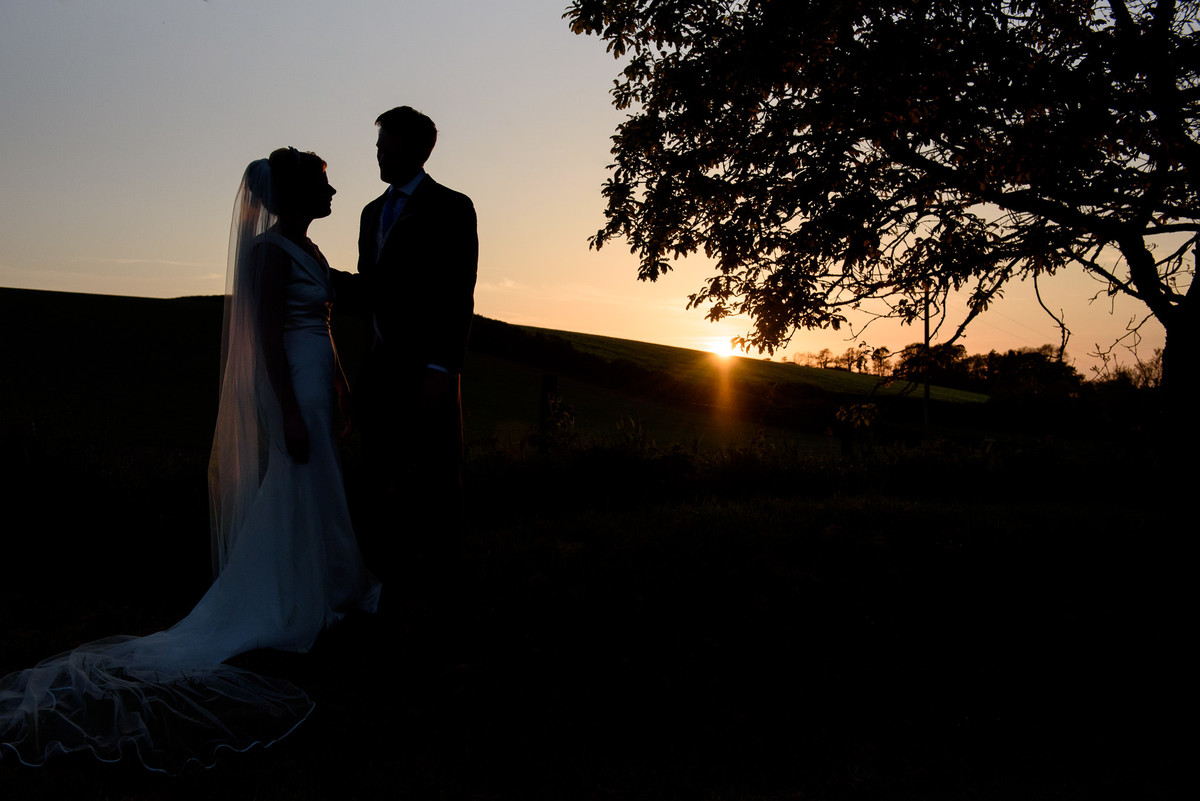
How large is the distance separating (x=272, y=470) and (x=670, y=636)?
8.33ft

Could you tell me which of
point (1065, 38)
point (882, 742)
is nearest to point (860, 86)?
point (1065, 38)

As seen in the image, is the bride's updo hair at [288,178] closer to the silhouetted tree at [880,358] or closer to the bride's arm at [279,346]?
the bride's arm at [279,346]

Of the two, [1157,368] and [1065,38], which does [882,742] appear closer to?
[1065,38]

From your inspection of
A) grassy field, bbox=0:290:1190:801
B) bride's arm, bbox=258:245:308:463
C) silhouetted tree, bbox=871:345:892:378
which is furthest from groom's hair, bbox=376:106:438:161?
silhouetted tree, bbox=871:345:892:378

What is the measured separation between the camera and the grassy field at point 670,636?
3459mm

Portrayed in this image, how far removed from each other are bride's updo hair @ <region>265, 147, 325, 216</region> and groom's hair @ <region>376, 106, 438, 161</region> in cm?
49

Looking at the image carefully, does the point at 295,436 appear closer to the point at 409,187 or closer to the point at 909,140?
the point at 409,187

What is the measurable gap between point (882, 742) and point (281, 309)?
385 cm

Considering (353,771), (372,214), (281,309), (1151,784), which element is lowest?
(353,771)

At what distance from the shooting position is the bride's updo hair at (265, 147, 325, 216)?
14.6ft

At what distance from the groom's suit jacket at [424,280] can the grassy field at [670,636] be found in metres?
1.65

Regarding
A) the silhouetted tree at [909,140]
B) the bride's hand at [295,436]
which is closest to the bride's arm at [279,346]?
the bride's hand at [295,436]

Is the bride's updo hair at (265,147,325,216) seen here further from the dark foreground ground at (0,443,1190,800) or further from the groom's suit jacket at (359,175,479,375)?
the dark foreground ground at (0,443,1190,800)

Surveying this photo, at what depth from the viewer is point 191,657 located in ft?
13.3
